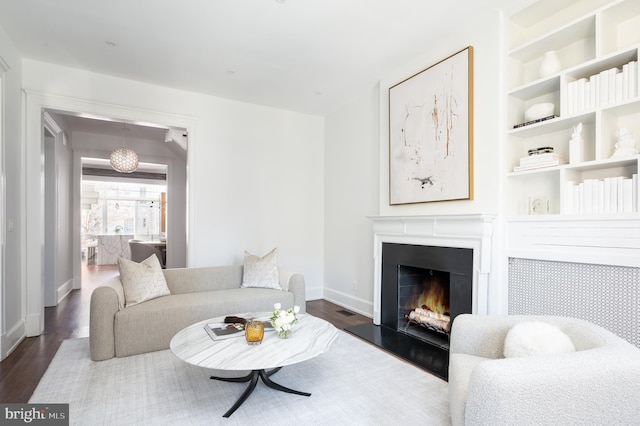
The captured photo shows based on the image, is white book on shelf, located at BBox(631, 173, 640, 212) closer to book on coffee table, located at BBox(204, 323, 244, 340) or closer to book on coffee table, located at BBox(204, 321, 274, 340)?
book on coffee table, located at BBox(204, 321, 274, 340)

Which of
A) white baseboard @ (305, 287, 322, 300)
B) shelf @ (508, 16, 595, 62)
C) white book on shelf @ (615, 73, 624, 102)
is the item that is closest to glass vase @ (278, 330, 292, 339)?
white book on shelf @ (615, 73, 624, 102)

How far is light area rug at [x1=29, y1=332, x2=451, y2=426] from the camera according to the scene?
199 centimetres

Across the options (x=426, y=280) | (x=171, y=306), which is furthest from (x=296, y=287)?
(x=426, y=280)

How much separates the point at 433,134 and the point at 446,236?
983mm

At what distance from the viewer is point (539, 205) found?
104 inches

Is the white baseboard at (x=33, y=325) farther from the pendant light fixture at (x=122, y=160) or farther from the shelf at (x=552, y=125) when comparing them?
the shelf at (x=552, y=125)

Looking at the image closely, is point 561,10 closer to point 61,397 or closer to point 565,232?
point 565,232

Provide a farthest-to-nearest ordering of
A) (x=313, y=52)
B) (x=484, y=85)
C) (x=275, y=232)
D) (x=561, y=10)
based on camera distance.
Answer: (x=275, y=232) → (x=313, y=52) → (x=484, y=85) → (x=561, y=10)

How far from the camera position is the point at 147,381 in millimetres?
2445

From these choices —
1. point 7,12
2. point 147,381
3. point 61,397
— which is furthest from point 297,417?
point 7,12

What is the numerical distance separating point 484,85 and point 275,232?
10.6ft

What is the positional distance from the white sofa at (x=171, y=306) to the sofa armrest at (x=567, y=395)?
8.70ft

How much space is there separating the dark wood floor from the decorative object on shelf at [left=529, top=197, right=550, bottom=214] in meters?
2.17

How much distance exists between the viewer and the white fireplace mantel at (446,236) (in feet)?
9.00
